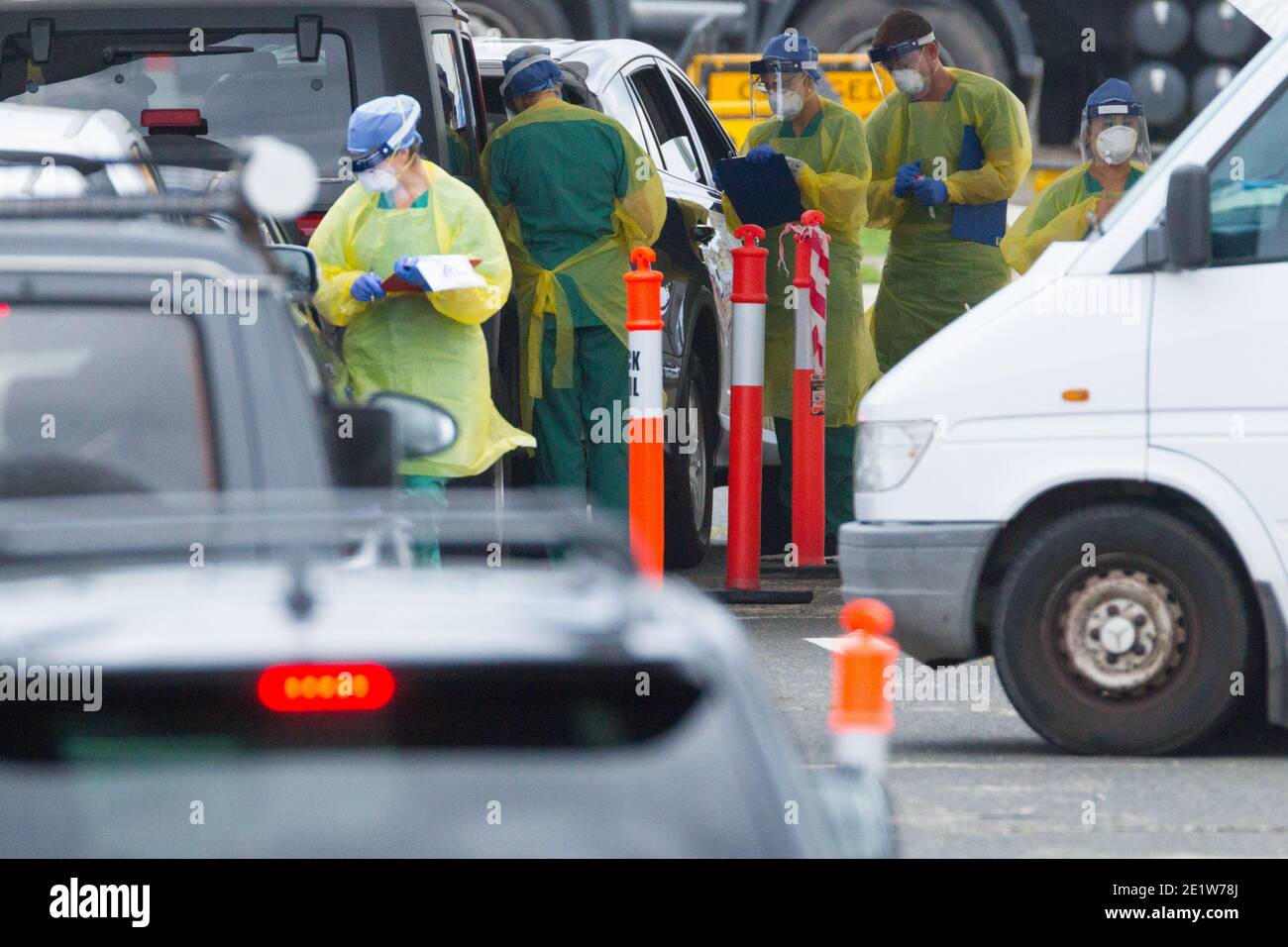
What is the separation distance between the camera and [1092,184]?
9.37 m

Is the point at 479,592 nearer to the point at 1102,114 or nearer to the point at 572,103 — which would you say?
the point at 1102,114

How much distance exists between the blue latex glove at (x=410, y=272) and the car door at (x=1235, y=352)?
2.35 meters

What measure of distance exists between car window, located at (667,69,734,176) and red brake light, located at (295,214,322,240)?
11.3 ft

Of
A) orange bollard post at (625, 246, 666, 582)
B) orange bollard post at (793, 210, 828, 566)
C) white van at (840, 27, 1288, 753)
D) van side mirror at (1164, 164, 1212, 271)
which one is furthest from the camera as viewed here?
orange bollard post at (793, 210, 828, 566)

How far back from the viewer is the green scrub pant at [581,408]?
9.98 m

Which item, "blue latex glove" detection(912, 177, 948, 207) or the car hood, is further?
"blue latex glove" detection(912, 177, 948, 207)

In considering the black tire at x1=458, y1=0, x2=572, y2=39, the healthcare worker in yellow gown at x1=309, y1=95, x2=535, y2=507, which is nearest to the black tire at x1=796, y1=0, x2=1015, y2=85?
the black tire at x1=458, y1=0, x2=572, y2=39

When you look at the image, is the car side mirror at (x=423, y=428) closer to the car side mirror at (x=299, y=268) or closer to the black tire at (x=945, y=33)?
the car side mirror at (x=299, y=268)

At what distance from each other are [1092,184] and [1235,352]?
8.93 feet

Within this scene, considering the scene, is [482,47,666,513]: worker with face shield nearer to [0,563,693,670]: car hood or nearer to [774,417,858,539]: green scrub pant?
[774,417,858,539]: green scrub pant

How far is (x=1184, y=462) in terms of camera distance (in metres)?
6.82

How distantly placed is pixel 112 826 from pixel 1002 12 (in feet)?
45.3

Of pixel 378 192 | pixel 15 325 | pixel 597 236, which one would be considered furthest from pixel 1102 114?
pixel 15 325

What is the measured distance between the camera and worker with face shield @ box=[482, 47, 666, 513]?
31.6 feet
